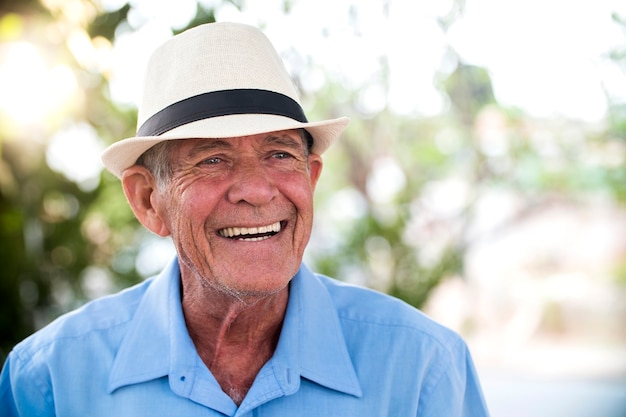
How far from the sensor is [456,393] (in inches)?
74.8

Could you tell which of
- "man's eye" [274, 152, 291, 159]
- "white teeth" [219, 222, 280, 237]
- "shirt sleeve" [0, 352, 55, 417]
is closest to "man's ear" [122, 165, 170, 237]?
"white teeth" [219, 222, 280, 237]

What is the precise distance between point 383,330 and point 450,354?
20 centimetres

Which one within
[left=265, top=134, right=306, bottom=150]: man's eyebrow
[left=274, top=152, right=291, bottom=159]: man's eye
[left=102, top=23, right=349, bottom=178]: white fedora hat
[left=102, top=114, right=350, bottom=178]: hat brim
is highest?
[left=102, top=23, right=349, bottom=178]: white fedora hat

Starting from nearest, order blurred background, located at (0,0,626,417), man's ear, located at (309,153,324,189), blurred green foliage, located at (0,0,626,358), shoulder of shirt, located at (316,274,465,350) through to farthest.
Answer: shoulder of shirt, located at (316,274,465,350), man's ear, located at (309,153,324,189), blurred background, located at (0,0,626,417), blurred green foliage, located at (0,0,626,358)

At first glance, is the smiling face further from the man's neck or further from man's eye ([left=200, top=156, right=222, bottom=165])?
the man's neck

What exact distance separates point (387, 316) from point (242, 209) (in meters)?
0.53

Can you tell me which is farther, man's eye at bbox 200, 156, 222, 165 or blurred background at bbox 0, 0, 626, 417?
blurred background at bbox 0, 0, 626, 417

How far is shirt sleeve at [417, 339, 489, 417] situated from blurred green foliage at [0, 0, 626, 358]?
221 cm

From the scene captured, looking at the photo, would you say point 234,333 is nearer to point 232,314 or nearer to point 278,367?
point 232,314

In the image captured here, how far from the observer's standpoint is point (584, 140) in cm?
643

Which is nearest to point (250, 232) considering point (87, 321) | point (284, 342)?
point (284, 342)

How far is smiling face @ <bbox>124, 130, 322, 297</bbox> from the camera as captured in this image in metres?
1.81

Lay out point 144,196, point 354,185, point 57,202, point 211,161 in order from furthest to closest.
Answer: point 354,185 → point 57,202 → point 144,196 → point 211,161

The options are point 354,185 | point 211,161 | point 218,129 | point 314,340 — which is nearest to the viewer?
point 218,129
